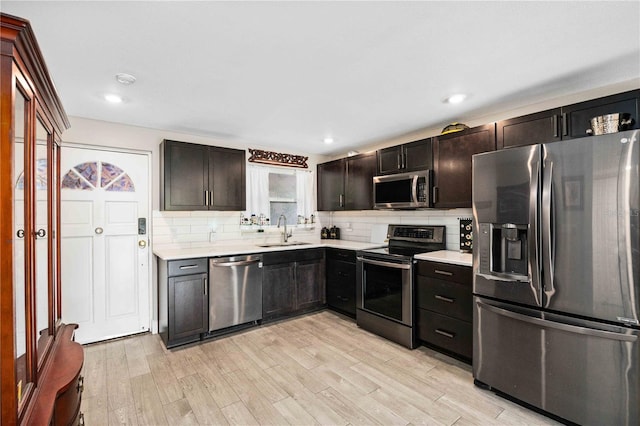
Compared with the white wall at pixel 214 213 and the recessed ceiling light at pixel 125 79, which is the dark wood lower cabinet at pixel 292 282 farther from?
the recessed ceiling light at pixel 125 79

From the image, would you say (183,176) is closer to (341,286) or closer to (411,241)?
(341,286)

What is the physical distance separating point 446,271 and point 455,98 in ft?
5.12

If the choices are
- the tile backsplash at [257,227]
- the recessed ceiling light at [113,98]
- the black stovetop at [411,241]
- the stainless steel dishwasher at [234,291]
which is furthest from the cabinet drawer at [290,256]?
the recessed ceiling light at [113,98]

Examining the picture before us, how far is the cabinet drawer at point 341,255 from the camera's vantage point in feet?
12.6

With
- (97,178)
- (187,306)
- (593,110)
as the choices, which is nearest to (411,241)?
(593,110)

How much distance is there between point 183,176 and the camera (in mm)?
3488

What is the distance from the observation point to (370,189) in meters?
3.99

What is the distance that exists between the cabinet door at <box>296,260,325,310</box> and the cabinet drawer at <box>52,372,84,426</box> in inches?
108

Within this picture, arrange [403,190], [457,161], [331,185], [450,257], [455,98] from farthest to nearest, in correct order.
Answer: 1. [331,185]
2. [403,190]
3. [457,161]
4. [450,257]
5. [455,98]

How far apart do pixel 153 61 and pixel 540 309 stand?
10.3ft

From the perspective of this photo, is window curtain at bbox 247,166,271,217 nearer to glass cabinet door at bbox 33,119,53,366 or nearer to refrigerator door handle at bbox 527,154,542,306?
glass cabinet door at bbox 33,119,53,366

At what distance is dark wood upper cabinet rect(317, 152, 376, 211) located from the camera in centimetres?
403

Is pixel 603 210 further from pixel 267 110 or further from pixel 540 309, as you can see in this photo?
pixel 267 110

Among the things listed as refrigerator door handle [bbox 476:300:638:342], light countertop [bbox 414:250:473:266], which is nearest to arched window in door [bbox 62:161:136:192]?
light countertop [bbox 414:250:473:266]
